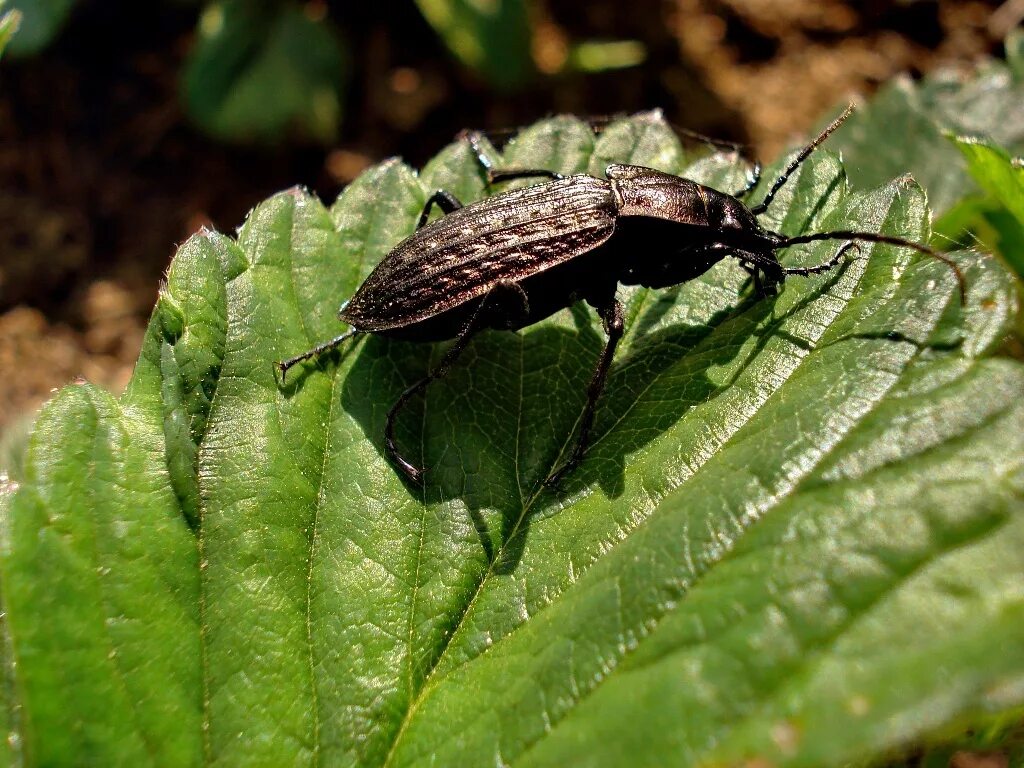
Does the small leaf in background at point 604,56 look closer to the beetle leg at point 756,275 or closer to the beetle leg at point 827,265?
the beetle leg at point 756,275

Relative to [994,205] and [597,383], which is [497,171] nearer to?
[597,383]

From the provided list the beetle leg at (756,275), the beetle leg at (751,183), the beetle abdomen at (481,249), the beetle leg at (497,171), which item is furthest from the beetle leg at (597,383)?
the beetle leg at (751,183)

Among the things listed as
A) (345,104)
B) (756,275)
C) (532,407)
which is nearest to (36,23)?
(345,104)

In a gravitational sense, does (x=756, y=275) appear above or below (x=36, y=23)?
below

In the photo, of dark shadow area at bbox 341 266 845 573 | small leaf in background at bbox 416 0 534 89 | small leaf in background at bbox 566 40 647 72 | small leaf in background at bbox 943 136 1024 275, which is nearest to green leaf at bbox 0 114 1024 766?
dark shadow area at bbox 341 266 845 573

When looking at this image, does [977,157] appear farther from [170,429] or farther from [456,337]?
[170,429]

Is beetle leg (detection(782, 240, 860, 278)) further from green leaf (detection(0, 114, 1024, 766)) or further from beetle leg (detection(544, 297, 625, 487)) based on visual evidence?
beetle leg (detection(544, 297, 625, 487))

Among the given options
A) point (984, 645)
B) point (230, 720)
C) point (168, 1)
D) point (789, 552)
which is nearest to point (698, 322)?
point (789, 552)
